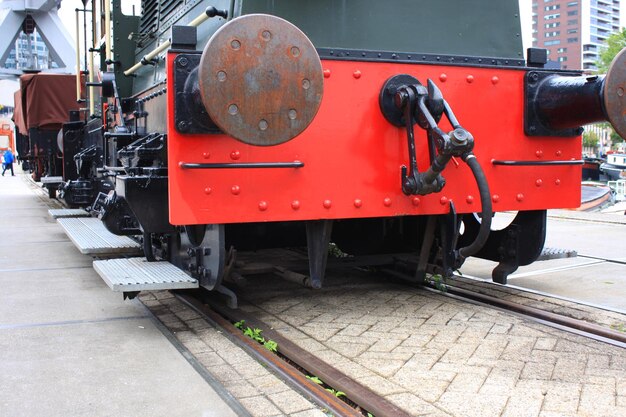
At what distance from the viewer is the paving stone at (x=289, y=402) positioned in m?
2.69

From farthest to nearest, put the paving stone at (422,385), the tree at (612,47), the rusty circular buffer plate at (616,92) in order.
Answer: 1. the tree at (612,47)
2. the rusty circular buffer plate at (616,92)
3. the paving stone at (422,385)

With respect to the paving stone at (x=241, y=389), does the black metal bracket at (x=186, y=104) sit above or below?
above

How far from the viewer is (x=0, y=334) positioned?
3.84 meters

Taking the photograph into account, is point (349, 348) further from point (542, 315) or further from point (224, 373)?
point (542, 315)

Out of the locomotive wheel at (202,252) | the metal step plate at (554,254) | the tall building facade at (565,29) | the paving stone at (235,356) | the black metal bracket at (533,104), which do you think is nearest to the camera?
the paving stone at (235,356)

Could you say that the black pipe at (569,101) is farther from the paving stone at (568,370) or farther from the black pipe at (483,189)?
the paving stone at (568,370)

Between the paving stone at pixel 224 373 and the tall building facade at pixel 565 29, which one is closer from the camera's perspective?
the paving stone at pixel 224 373

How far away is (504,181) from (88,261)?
4384mm

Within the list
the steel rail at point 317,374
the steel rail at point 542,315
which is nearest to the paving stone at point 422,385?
the steel rail at point 317,374

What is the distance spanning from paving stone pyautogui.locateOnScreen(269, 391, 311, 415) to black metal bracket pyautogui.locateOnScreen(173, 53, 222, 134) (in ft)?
4.71

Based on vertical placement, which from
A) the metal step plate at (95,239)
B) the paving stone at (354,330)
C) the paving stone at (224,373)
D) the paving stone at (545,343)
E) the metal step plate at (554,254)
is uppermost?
the metal step plate at (95,239)

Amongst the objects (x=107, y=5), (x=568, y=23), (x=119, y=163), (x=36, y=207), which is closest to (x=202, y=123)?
(x=119, y=163)

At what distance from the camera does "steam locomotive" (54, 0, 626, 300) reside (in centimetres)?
322

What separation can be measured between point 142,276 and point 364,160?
1.48 meters
